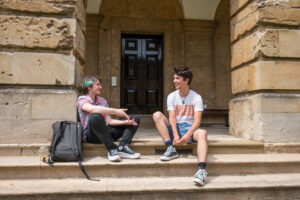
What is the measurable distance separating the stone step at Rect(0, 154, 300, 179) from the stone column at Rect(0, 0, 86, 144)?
0.50 meters

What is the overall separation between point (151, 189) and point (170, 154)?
660 mm

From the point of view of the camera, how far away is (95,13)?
8.30 meters

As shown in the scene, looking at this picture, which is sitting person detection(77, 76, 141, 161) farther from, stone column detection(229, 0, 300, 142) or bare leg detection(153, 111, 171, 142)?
stone column detection(229, 0, 300, 142)

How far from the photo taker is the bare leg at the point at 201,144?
319 cm

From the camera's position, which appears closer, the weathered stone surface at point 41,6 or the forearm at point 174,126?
the forearm at point 174,126

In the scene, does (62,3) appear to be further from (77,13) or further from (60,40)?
(60,40)

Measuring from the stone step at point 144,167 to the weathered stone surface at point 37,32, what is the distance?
161 centimetres

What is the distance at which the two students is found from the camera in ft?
11.2

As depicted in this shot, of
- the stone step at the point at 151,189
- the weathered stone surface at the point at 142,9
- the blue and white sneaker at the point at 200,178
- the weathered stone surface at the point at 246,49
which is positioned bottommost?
the stone step at the point at 151,189

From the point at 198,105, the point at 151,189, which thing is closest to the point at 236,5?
the point at 198,105

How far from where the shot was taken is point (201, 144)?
330 centimetres

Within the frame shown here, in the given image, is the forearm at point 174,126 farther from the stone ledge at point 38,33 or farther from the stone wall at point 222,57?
the stone wall at point 222,57

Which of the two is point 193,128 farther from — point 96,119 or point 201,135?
point 96,119

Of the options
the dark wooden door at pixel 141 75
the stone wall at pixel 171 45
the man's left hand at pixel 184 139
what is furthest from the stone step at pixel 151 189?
the dark wooden door at pixel 141 75
